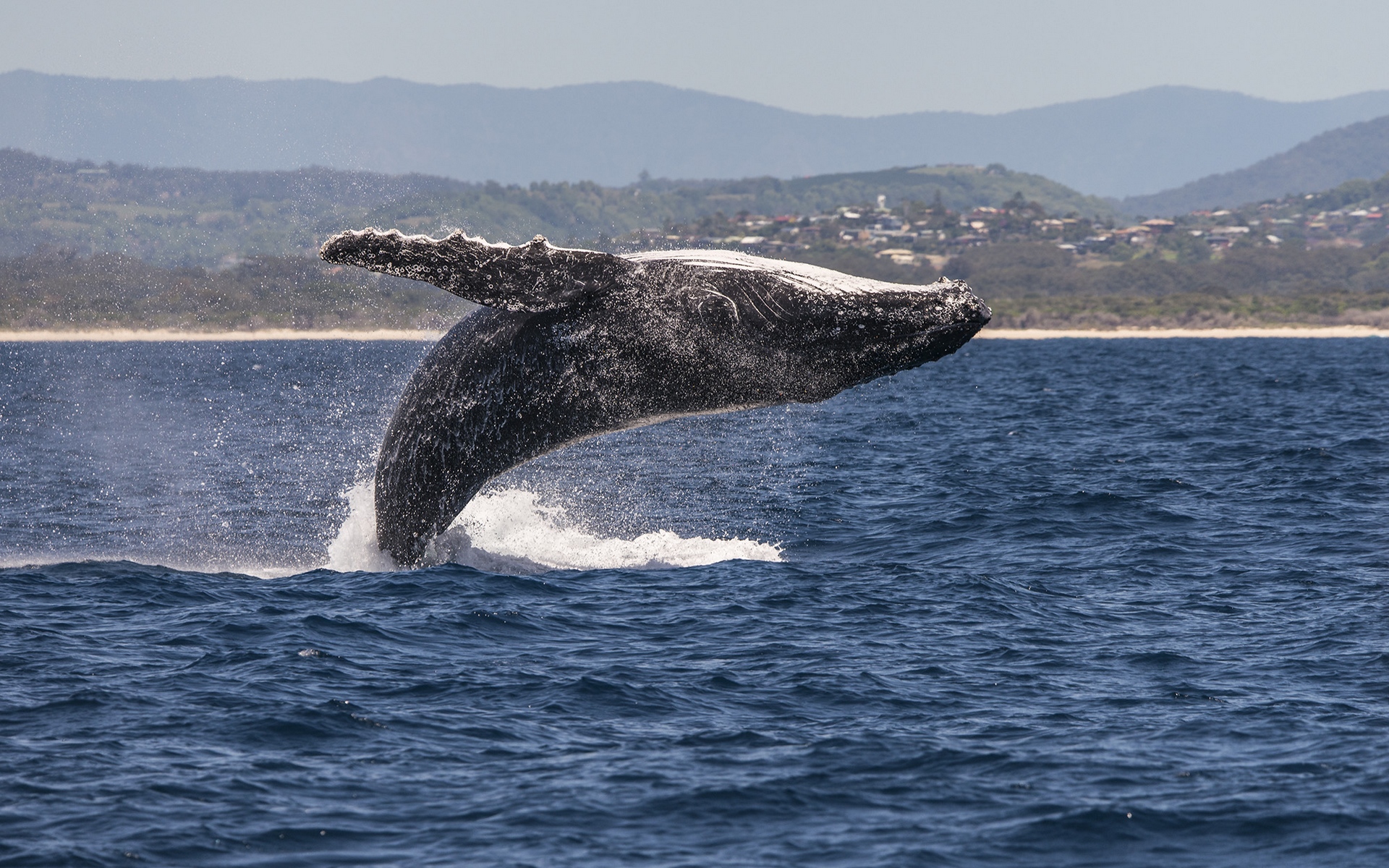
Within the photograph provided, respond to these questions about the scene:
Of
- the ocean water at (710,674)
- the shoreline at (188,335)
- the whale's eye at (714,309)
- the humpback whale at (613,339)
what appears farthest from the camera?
the shoreline at (188,335)

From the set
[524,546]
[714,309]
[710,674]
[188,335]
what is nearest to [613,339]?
[714,309]

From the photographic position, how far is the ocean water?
854 cm

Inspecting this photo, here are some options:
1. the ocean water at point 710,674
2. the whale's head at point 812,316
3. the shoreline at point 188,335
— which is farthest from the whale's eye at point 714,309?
the shoreline at point 188,335

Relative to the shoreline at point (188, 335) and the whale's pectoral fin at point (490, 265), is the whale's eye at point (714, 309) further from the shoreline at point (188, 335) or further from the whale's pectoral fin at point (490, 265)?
the shoreline at point (188, 335)

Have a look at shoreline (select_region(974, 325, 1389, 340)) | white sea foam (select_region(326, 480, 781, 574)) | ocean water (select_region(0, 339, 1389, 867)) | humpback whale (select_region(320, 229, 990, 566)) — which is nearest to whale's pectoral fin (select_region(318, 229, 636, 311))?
humpback whale (select_region(320, 229, 990, 566))

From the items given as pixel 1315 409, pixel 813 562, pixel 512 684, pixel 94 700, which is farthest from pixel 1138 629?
pixel 1315 409

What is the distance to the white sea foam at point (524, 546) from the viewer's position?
1585cm

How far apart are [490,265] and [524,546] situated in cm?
711

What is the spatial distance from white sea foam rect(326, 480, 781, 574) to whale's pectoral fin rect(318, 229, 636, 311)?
15.9ft

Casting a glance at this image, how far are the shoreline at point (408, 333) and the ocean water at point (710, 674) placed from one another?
112m

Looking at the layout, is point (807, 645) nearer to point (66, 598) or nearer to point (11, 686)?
point (11, 686)

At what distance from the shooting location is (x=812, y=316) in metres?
11.2

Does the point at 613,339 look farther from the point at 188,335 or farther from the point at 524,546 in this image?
the point at 188,335

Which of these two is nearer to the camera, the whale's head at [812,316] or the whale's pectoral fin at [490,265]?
the whale's pectoral fin at [490,265]
